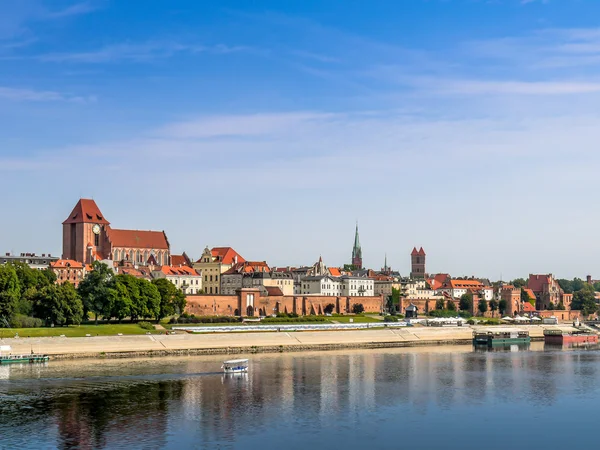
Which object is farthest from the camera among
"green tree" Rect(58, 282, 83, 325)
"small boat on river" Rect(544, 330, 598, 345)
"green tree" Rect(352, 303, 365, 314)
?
"green tree" Rect(352, 303, 365, 314)

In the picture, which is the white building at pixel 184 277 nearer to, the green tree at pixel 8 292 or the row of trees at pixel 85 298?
the row of trees at pixel 85 298

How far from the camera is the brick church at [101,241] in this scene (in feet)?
441

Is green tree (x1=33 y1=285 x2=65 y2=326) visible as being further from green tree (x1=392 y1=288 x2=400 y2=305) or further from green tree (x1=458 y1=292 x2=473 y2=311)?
green tree (x1=458 y1=292 x2=473 y2=311)

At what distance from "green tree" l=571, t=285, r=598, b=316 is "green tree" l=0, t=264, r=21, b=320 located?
11093 cm

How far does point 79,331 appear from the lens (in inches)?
2921

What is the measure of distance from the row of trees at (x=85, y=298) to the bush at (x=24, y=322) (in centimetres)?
17

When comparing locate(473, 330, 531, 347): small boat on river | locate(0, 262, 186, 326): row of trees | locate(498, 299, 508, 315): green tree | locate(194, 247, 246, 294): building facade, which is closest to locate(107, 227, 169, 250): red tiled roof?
locate(194, 247, 246, 294): building facade

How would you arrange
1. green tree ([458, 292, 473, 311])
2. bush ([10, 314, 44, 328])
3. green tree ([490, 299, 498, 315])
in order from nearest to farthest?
bush ([10, 314, 44, 328]), green tree ([458, 292, 473, 311]), green tree ([490, 299, 498, 315])

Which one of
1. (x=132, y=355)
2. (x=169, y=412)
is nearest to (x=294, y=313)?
(x=132, y=355)

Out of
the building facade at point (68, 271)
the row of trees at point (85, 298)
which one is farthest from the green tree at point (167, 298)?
the building facade at point (68, 271)

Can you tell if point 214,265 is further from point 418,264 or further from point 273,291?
point 418,264

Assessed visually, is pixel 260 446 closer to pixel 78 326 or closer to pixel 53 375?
pixel 53 375

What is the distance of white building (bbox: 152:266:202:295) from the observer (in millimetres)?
125250

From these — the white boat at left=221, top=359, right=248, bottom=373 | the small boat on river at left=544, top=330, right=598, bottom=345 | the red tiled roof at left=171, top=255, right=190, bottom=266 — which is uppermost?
the red tiled roof at left=171, top=255, right=190, bottom=266
